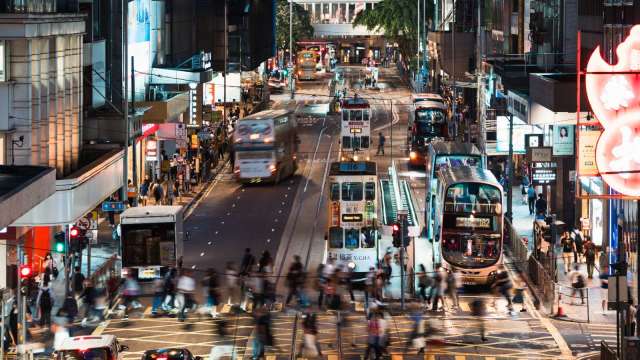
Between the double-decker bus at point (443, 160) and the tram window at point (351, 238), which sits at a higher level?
the double-decker bus at point (443, 160)

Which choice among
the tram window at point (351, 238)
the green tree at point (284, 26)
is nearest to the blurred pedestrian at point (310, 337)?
the tram window at point (351, 238)

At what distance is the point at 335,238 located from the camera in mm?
51594

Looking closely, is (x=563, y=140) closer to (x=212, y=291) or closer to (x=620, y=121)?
(x=212, y=291)

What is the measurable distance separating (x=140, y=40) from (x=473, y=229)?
113 ft

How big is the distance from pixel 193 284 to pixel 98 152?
14.5 meters

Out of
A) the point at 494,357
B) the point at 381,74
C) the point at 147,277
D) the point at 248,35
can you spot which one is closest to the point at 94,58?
the point at 147,277

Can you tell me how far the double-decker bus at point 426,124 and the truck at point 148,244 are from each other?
4005 centimetres

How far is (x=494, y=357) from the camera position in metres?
38.4

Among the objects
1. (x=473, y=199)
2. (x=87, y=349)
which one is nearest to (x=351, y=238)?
(x=473, y=199)

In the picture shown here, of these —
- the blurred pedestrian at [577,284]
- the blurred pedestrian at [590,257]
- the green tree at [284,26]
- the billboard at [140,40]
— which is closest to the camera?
the blurred pedestrian at [577,284]

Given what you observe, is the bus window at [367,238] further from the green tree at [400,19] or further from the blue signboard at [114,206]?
the green tree at [400,19]

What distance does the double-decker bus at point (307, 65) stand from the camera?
17231 centimetres

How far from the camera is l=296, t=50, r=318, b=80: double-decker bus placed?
565ft

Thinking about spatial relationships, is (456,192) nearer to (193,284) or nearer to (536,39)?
(193,284)
